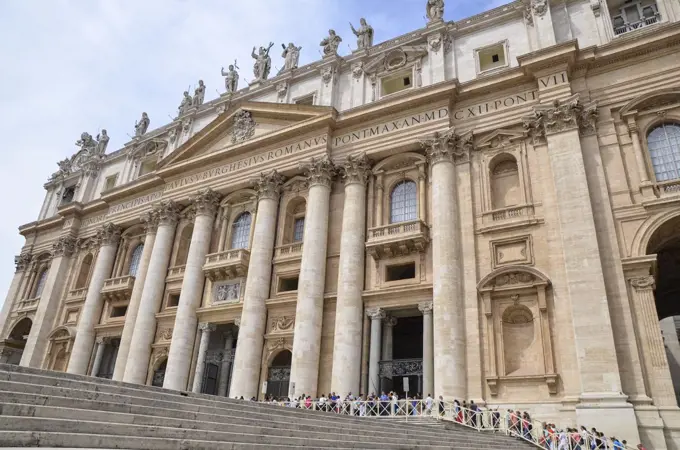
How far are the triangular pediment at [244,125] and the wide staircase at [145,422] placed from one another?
56.4 ft

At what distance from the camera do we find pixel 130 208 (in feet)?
106

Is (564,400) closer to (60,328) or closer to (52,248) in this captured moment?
(60,328)

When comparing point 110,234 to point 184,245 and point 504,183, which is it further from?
point 504,183

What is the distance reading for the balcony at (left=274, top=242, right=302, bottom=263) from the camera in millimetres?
23737

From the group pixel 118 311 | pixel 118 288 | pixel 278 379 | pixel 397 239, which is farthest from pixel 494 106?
pixel 118 311

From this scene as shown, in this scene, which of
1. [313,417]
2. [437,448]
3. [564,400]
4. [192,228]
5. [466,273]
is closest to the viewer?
[437,448]

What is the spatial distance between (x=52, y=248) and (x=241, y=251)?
64.8 ft

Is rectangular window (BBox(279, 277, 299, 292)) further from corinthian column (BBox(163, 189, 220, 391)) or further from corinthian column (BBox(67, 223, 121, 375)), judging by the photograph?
corinthian column (BBox(67, 223, 121, 375))

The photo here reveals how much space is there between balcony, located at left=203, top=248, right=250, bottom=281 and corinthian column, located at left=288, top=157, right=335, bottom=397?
364cm

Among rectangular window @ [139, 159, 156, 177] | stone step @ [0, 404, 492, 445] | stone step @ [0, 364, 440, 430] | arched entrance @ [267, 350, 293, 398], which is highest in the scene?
rectangular window @ [139, 159, 156, 177]

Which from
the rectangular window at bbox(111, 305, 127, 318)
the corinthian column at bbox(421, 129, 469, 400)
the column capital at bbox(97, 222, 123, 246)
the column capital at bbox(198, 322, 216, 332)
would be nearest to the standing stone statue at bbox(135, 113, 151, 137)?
the column capital at bbox(97, 222, 123, 246)

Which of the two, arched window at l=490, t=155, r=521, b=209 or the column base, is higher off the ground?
arched window at l=490, t=155, r=521, b=209

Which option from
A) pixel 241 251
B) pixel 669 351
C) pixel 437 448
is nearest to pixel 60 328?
pixel 241 251

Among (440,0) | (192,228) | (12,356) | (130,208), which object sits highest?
(440,0)
